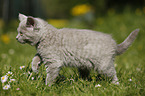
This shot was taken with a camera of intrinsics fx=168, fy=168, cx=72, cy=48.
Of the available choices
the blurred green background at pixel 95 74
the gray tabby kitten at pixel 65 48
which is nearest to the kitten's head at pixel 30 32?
the gray tabby kitten at pixel 65 48

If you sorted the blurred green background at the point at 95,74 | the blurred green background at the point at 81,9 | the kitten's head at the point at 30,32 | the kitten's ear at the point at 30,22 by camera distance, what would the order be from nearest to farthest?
1. the blurred green background at the point at 95,74
2. the kitten's ear at the point at 30,22
3. the kitten's head at the point at 30,32
4. the blurred green background at the point at 81,9

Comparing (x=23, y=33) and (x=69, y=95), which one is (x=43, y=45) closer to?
(x=23, y=33)

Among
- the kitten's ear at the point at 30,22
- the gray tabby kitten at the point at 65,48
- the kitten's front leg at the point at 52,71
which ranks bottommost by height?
the kitten's front leg at the point at 52,71

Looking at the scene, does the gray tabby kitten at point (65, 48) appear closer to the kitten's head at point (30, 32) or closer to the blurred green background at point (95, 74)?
the kitten's head at point (30, 32)

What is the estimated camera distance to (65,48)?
7.41 ft

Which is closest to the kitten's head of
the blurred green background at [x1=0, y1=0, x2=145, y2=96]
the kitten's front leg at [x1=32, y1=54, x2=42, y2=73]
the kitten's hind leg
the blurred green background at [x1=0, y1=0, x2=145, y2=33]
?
the kitten's front leg at [x1=32, y1=54, x2=42, y2=73]

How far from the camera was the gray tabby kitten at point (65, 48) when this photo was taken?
7.17 ft

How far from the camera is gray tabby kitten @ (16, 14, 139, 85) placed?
219 centimetres

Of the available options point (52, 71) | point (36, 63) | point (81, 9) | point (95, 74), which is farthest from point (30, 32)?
point (81, 9)

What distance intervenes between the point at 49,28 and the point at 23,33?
1.15 ft

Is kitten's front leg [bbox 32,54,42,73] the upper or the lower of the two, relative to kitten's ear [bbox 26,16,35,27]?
lower

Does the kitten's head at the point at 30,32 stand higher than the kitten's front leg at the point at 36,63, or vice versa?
the kitten's head at the point at 30,32

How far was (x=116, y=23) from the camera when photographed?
5.61m

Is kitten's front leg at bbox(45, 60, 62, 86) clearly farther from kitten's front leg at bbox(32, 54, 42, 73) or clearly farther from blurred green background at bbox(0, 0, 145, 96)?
kitten's front leg at bbox(32, 54, 42, 73)
